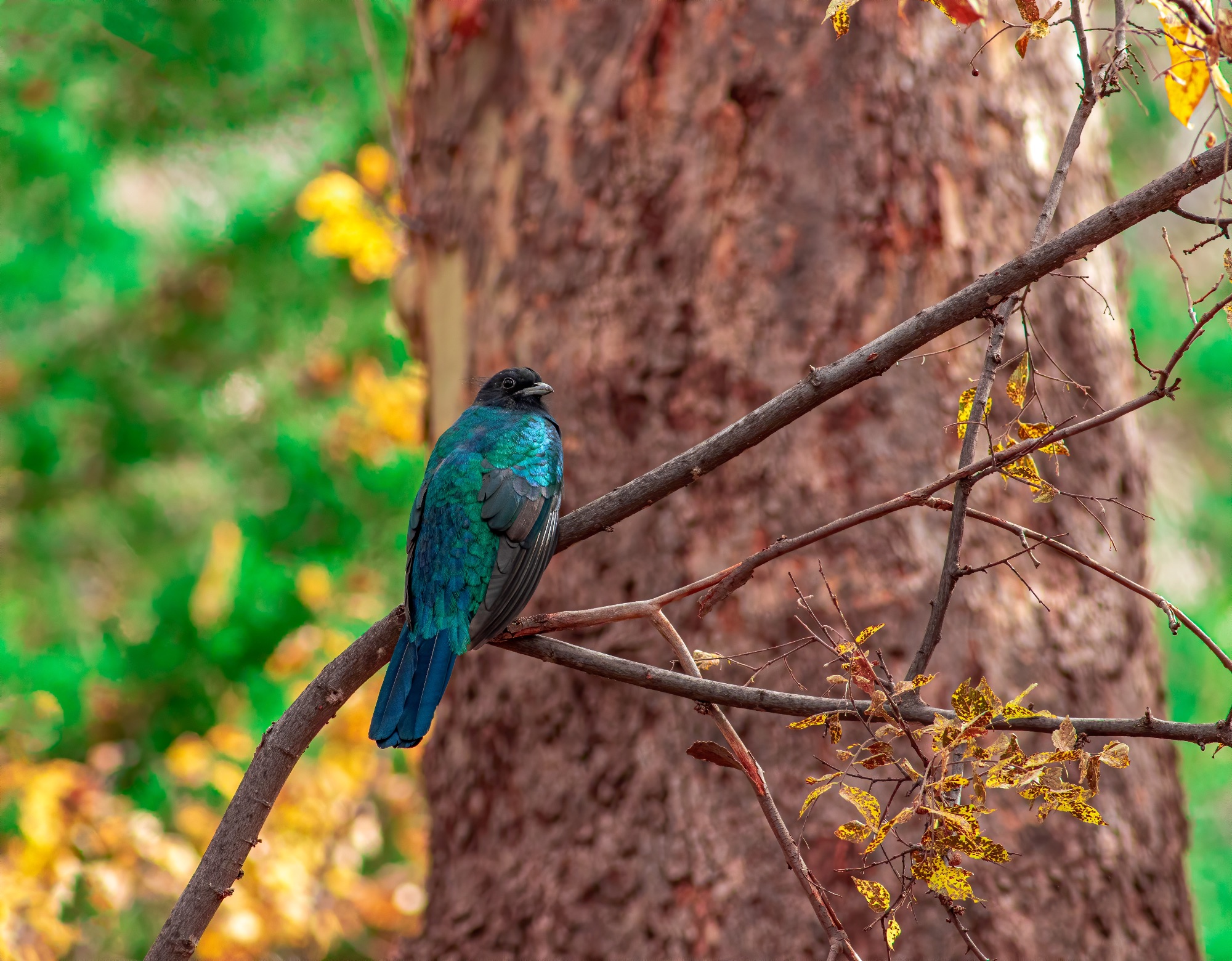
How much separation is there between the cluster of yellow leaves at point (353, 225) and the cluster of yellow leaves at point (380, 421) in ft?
2.37

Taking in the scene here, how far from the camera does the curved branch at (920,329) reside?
4.95 ft

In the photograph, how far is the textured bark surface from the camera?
2686 mm

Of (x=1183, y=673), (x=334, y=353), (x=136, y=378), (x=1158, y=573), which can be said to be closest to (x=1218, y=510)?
(x=1158, y=573)

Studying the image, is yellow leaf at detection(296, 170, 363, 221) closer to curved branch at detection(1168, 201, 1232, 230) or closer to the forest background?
the forest background

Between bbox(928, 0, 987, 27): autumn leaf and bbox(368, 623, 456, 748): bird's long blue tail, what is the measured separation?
4.53ft

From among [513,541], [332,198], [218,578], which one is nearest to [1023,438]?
[513,541]

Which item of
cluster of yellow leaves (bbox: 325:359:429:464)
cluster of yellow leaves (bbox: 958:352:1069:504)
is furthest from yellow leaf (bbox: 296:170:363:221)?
cluster of yellow leaves (bbox: 958:352:1069:504)

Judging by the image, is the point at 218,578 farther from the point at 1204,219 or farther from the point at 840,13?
the point at 1204,219

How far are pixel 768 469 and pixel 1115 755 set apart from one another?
166cm

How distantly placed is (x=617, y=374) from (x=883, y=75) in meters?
1.16

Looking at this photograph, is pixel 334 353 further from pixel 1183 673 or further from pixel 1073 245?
pixel 1073 245

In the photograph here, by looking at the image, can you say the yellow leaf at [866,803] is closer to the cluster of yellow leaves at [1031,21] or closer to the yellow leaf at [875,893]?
the yellow leaf at [875,893]

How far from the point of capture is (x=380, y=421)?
6930 millimetres

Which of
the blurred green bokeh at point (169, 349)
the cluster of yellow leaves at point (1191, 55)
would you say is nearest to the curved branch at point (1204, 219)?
the cluster of yellow leaves at point (1191, 55)
